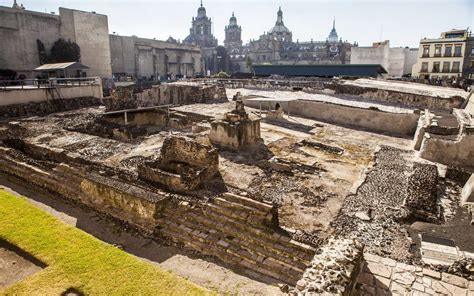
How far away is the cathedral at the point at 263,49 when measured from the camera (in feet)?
255


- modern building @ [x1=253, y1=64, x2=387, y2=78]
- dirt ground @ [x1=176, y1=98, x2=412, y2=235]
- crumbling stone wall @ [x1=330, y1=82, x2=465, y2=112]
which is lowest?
dirt ground @ [x1=176, y1=98, x2=412, y2=235]

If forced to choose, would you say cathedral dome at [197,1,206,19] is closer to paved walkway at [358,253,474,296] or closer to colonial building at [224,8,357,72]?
colonial building at [224,8,357,72]

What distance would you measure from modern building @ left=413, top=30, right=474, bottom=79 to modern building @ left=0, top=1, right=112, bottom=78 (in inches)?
1610

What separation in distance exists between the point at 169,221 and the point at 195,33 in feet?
331

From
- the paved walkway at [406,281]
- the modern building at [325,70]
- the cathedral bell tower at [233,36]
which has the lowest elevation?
the paved walkway at [406,281]

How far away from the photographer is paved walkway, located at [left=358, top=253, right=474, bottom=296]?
5.90 metres

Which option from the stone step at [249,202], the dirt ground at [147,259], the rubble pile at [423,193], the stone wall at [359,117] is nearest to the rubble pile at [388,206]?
the rubble pile at [423,193]

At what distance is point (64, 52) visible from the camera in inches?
1361

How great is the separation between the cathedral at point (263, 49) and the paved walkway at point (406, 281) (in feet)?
240

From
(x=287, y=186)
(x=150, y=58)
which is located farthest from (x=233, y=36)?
(x=287, y=186)

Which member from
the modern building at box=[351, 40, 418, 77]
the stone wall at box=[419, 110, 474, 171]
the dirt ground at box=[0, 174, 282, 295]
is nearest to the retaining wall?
the dirt ground at box=[0, 174, 282, 295]

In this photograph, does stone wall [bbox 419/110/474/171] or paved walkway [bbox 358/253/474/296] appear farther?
stone wall [bbox 419/110/474/171]

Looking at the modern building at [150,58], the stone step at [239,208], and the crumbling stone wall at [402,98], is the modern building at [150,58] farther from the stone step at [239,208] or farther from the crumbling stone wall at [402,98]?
the stone step at [239,208]

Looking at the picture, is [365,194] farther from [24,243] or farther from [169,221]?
[24,243]
